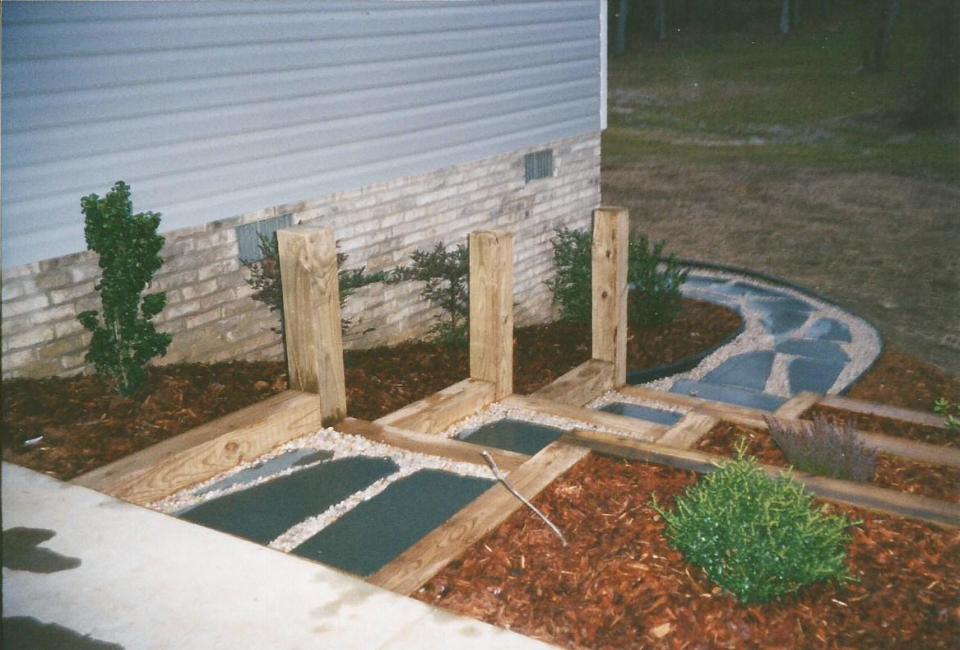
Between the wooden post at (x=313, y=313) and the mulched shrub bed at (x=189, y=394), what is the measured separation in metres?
0.67

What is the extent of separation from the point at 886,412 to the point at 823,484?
251 cm

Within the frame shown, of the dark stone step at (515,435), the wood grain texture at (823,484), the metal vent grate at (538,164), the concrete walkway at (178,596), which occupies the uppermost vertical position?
the metal vent grate at (538,164)

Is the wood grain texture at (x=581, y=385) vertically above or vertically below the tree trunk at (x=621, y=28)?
below

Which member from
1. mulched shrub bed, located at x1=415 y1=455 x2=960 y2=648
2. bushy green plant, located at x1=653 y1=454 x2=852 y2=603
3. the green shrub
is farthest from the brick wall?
bushy green plant, located at x1=653 y1=454 x2=852 y2=603

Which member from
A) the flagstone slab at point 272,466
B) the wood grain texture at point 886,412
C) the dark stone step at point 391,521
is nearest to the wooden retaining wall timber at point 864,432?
the wood grain texture at point 886,412

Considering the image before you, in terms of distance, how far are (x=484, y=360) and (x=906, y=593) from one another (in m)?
3.09

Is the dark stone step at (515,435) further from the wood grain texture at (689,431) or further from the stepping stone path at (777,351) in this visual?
the stepping stone path at (777,351)

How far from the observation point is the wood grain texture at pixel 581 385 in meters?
6.14

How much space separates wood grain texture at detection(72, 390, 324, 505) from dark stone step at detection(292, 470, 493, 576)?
0.79 meters

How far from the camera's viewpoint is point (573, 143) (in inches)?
442

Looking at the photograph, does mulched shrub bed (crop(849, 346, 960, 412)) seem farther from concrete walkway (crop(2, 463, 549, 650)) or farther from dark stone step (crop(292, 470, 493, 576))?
concrete walkway (crop(2, 463, 549, 650))

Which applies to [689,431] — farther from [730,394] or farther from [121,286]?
[121,286]

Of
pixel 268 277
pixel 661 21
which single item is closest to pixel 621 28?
pixel 661 21

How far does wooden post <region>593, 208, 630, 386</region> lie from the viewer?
20.7 ft
